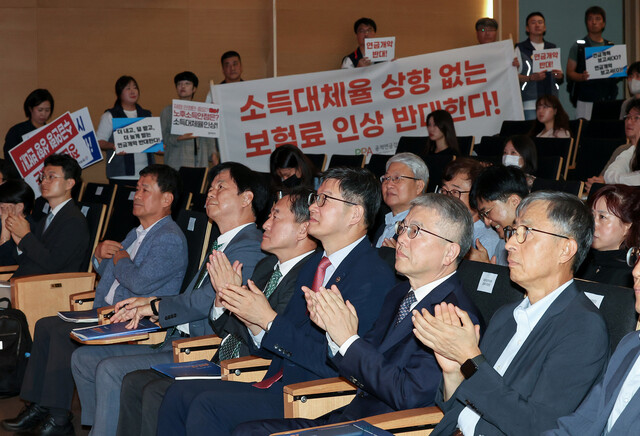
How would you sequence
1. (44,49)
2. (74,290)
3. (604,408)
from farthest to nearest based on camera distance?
(44,49)
(74,290)
(604,408)

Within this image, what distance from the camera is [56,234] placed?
4.61 meters

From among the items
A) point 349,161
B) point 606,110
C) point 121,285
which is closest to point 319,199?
point 121,285

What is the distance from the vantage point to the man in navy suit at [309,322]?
102 inches

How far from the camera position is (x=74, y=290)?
448 cm

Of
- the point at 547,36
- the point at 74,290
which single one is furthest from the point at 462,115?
the point at 74,290

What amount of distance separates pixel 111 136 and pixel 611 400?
241 inches

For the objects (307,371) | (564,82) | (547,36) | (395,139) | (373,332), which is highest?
(547,36)

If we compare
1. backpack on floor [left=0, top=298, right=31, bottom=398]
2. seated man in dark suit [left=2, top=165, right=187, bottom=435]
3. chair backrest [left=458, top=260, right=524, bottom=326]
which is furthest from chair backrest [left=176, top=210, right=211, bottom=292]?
chair backrest [left=458, top=260, right=524, bottom=326]

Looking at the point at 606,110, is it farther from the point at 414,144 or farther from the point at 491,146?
the point at 414,144

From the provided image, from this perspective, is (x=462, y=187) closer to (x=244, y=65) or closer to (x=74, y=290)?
(x=74, y=290)

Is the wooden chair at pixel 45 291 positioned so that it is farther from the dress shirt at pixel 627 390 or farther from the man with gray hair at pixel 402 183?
the dress shirt at pixel 627 390

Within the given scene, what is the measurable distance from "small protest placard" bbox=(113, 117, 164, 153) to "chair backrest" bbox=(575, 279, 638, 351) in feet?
16.4

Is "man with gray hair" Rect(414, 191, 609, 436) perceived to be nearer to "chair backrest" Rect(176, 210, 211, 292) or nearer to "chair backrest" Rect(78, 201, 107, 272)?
"chair backrest" Rect(176, 210, 211, 292)

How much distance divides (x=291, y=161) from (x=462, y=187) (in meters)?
1.45
